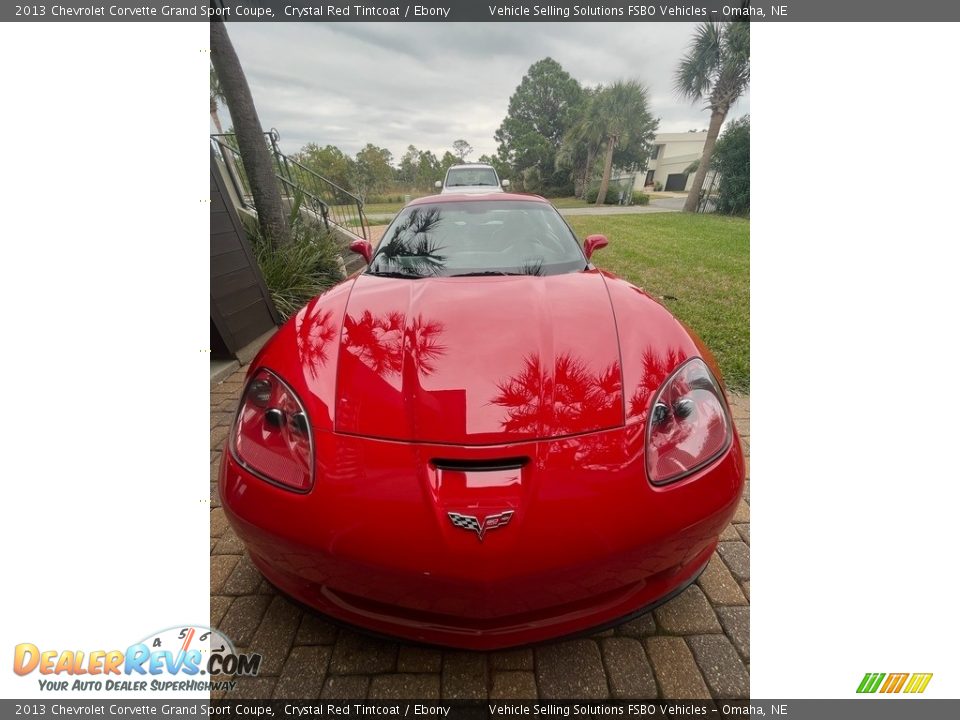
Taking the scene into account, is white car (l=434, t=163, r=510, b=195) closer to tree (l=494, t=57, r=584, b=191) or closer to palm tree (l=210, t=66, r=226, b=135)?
palm tree (l=210, t=66, r=226, b=135)

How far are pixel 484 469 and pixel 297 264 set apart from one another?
473 centimetres

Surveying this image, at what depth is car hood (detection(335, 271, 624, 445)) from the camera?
3.45 feet

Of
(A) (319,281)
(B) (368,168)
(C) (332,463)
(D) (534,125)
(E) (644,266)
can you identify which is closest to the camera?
(C) (332,463)

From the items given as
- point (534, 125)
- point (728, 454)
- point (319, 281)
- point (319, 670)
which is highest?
point (534, 125)

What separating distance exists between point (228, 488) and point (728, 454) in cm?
144

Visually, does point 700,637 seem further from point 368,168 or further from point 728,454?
point 368,168

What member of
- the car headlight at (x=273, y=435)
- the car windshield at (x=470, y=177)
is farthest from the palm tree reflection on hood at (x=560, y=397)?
the car windshield at (x=470, y=177)

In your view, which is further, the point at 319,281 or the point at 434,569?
the point at 319,281

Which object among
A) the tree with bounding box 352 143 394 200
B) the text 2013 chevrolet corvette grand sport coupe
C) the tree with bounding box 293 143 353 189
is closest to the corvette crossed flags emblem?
the text 2013 chevrolet corvette grand sport coupe

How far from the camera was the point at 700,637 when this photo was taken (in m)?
1.32

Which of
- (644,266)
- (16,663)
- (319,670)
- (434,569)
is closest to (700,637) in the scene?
(434,569)

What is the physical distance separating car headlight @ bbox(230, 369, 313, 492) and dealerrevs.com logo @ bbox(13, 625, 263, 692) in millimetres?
629

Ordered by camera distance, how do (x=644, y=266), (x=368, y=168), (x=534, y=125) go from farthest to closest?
(x=534, y=125) → (x=368, y=168) → (x=644, y=266)

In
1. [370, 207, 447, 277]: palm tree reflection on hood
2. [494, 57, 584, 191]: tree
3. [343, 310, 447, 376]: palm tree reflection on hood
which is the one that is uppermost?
[494, 57, 584, 191]: tree
